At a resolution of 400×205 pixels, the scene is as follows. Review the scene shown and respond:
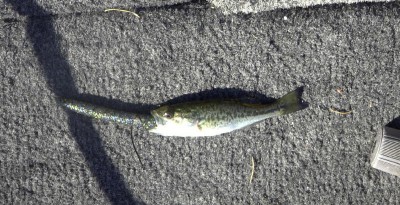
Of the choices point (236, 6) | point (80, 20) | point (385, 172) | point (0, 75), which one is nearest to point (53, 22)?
point (80, 20)

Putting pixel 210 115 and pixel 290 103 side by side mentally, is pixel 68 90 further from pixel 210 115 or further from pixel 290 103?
pixel 290 103

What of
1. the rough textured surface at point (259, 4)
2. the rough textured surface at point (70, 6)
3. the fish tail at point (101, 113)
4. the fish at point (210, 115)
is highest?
the rough textured surface at point (259, 4)

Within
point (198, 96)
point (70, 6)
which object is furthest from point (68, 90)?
point (198, 96)

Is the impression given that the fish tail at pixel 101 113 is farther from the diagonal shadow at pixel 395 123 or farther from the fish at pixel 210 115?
the diagonal shadow at pixel 395 123

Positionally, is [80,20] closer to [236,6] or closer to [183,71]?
[183,71]

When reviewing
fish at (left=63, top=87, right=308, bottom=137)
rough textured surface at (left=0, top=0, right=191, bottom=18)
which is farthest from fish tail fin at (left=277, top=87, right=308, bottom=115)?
rough textured surface at (left=0, top=0, right=191, bottom=18)

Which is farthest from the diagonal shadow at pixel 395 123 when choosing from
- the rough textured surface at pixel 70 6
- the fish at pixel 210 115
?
the rough textured surface at pixel 70 6

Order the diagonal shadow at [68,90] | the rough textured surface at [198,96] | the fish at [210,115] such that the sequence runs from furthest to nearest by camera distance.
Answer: the diagonal shadow at [68,90] → the rough textured surface at [198,96] → the fish at [210,115]
